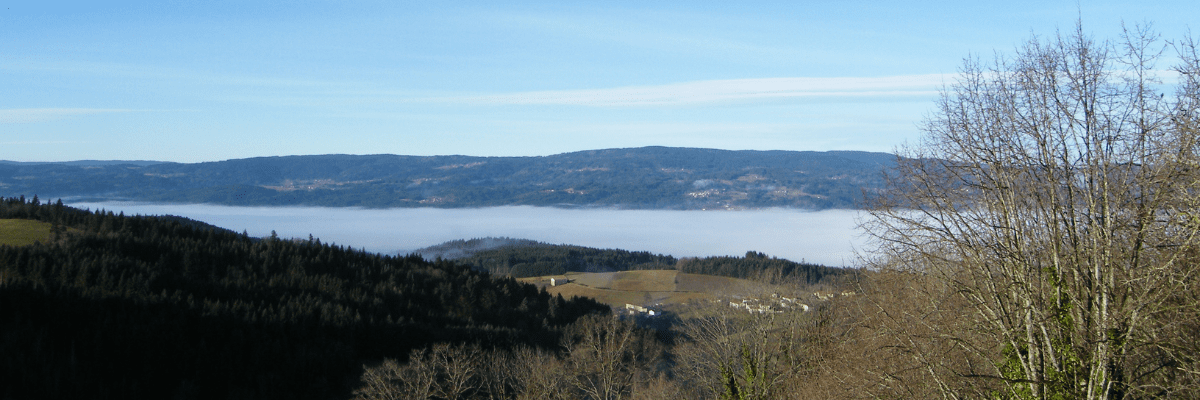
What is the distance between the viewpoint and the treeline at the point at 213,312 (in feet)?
208

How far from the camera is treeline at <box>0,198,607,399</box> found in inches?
2496

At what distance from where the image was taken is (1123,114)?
12320mm

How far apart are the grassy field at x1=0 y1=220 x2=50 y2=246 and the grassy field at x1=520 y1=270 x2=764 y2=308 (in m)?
77.2

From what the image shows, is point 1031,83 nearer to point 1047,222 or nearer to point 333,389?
point 1047,222

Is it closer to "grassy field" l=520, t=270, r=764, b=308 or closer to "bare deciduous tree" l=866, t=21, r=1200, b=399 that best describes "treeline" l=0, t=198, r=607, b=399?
"grassy field" l=520, t=270, r=764, b=308

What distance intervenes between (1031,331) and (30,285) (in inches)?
3319

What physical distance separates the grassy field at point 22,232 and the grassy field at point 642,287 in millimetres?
77190

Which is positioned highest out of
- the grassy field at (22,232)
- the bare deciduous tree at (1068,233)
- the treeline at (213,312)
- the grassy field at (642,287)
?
the bare deciduous tree at (1068,233)

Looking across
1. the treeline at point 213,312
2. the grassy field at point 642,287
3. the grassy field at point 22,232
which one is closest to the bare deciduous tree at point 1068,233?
the treeline at point 213,312

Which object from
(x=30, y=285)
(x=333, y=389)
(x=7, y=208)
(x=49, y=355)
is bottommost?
(x=333, y=389)

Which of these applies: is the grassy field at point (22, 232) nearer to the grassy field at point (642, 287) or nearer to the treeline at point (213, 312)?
the treeline at point (213, 312)

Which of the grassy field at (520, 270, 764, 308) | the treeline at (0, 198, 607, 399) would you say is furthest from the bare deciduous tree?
the grassy field at (520, 270, 764, 308)

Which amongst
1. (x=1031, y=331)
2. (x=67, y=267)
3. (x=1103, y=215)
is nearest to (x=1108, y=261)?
(x=1103, y=215)

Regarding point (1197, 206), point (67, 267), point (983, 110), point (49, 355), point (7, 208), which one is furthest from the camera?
point (7, 208)
